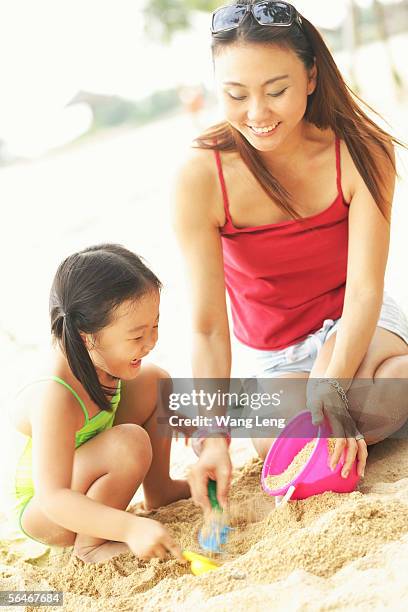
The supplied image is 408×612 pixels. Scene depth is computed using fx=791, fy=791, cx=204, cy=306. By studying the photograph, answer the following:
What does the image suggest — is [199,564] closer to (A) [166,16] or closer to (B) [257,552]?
(B) [257,552]

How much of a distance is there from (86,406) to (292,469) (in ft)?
1.74

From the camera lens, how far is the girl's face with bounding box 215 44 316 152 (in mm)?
1873

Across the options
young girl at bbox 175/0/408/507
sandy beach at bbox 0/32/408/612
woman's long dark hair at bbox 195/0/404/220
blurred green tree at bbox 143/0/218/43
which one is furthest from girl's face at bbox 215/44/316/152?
blurred green tree at bbox 143/0/218/43

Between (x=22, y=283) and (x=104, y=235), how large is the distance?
1322 millimetres

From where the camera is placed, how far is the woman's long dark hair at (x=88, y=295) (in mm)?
1861

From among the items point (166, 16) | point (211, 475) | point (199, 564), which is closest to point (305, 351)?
point (211, 475)

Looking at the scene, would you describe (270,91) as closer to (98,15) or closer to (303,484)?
(303,484)

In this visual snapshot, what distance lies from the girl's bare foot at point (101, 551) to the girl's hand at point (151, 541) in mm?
200

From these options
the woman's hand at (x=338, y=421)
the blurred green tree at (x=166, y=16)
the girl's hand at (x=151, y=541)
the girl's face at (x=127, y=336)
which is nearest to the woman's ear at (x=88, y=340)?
the girl's face at (x=127, y=336)

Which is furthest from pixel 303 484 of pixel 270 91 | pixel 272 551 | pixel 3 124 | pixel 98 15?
pixel 98 15

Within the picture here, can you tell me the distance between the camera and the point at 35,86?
18.5 meters

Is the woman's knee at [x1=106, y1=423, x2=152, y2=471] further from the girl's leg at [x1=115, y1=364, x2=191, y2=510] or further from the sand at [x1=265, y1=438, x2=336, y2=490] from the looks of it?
the sand at [x1=265, y1=438, x2=336, y2=490]

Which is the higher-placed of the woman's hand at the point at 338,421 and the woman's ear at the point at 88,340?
Answer: the woman's ear at the point at 88,340

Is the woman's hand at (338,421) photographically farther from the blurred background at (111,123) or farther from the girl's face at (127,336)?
the blurred background at (111,123)
